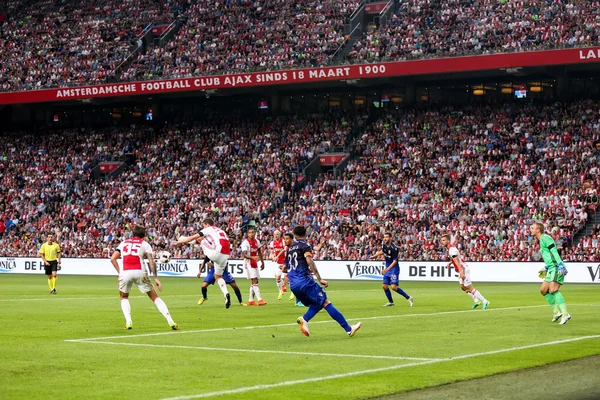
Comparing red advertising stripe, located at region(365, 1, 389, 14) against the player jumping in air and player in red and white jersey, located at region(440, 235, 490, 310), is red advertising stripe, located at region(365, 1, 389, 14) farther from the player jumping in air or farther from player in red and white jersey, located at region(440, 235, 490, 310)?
the player jumping in air

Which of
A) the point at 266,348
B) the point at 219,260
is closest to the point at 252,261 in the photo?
the point at 219,260

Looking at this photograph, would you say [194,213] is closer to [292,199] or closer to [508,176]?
[292,199]

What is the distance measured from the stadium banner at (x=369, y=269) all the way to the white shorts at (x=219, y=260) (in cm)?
1586

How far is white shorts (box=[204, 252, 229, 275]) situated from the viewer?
2612 cm

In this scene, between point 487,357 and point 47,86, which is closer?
point 487,357

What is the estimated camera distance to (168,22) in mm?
67125

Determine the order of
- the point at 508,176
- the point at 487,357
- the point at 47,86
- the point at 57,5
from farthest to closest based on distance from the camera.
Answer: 1. the point at 57,5
2. the point at 47,86
3. the point at 508,176
4. the point at 487,357

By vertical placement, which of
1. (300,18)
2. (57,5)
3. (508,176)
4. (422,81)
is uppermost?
(57,5)

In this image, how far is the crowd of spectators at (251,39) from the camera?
59094 mm

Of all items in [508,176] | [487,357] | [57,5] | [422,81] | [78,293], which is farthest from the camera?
[57,5]

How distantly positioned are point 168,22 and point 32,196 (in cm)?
1559

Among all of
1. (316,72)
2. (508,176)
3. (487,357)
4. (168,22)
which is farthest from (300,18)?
(487,357)

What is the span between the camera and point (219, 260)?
86.0ft

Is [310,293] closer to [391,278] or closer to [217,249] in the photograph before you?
[217,249]
